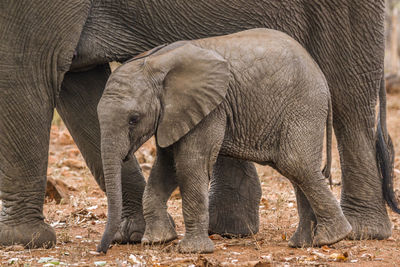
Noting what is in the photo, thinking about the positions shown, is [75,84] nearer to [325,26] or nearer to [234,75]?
[234,75]

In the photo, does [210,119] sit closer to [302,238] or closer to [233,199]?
[302,238]

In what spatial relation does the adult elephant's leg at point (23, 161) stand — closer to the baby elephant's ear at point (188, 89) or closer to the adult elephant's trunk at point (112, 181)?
the adult elephant's trunk at point (112, 181)

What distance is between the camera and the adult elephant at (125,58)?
4695mm

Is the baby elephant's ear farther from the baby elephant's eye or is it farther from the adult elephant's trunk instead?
the adult elephant's trunk

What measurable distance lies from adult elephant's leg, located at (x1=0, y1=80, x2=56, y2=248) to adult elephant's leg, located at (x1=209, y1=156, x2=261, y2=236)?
1.15 m

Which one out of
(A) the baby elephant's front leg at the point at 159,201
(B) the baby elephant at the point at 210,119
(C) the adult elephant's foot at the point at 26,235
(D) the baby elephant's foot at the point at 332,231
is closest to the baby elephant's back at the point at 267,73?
(B) the baby elephant at the point at 210,119

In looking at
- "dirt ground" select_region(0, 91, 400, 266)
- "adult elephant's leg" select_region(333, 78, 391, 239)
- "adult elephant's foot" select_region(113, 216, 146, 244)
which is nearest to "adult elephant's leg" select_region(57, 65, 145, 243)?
"adult elephant's foot" select_region(113, 216, 146, 244)

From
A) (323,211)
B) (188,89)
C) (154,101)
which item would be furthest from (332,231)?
(154,101)

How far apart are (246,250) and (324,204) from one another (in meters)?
0.54

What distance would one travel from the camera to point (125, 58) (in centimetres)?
500

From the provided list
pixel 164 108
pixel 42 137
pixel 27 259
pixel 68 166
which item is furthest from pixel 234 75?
pixel 68 166

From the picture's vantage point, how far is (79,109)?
5367 millimetres

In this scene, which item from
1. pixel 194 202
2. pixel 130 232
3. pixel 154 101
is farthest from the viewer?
pixel 130 232

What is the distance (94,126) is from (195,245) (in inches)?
49.6
